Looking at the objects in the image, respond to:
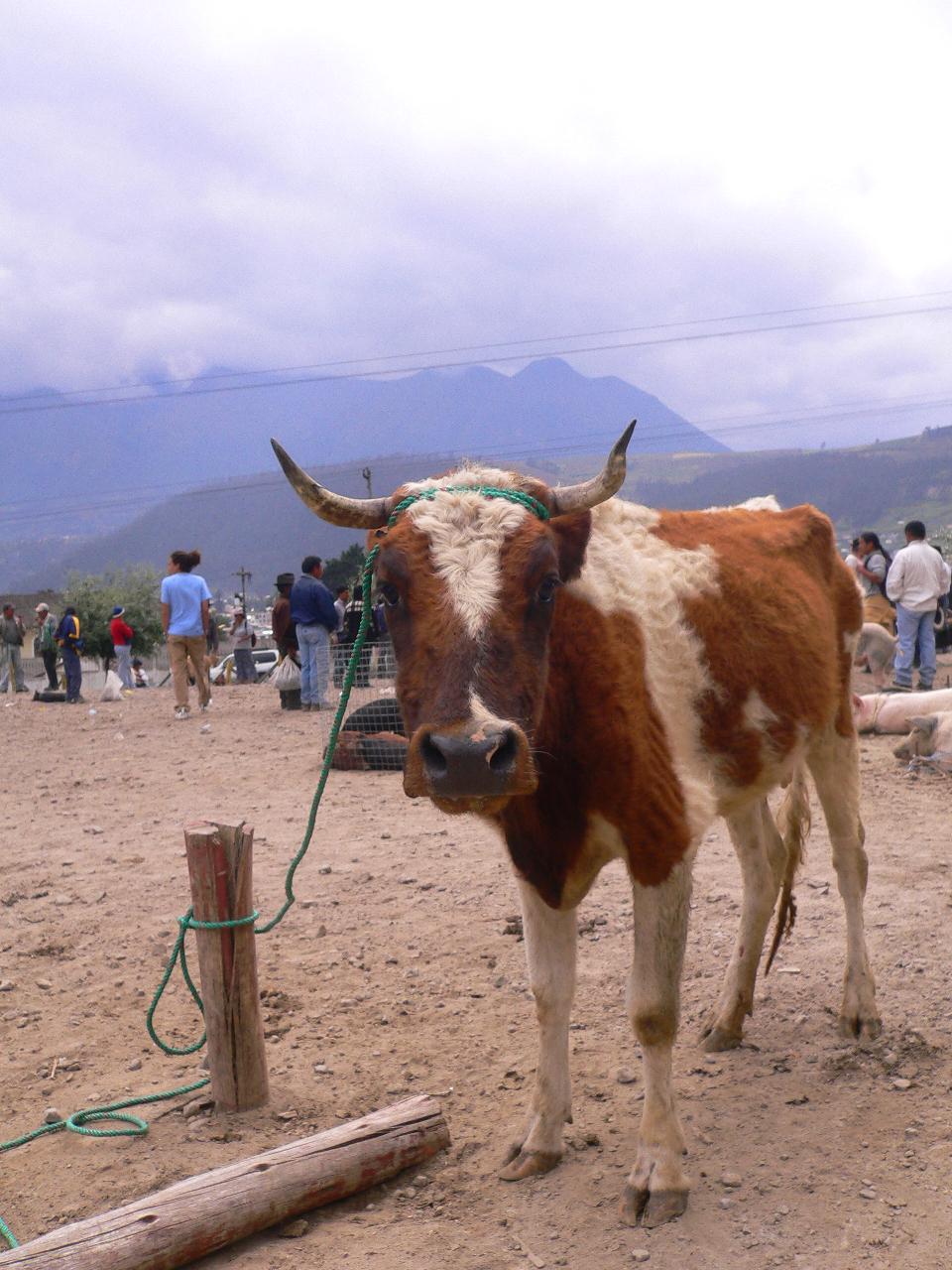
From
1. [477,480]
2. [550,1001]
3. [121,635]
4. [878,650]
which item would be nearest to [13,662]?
[121,635]

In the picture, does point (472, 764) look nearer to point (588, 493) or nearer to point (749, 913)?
point (588, 493)

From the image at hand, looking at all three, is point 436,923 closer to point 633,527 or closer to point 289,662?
Result: point 633,527

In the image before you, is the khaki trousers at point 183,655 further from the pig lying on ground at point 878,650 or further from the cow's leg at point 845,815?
the cow's leg at point 845,815

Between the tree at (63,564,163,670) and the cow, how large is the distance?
44243 mm

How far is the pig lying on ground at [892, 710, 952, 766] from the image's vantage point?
31.8 ft

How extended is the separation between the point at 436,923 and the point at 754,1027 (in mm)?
2087

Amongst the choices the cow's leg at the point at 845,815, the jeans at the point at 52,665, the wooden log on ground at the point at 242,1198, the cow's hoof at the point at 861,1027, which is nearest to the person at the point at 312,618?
the cow's leg at the point at 845,815

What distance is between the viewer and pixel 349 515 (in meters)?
3.75

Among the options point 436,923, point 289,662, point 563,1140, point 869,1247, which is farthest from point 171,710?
point 869,1247

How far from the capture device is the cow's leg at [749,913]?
490cm

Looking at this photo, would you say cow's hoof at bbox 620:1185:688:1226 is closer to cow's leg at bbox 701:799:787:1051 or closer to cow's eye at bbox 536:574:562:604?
cow's leg at bbox 701:799:787:1051

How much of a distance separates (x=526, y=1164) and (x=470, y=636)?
2084 millimetres

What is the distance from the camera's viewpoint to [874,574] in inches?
639

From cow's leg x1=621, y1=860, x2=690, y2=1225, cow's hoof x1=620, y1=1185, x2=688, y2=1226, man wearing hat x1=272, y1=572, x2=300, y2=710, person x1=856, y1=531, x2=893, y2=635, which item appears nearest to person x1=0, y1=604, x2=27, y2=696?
man wearing hat x1=272, y1=572, x2=300, y2=710
